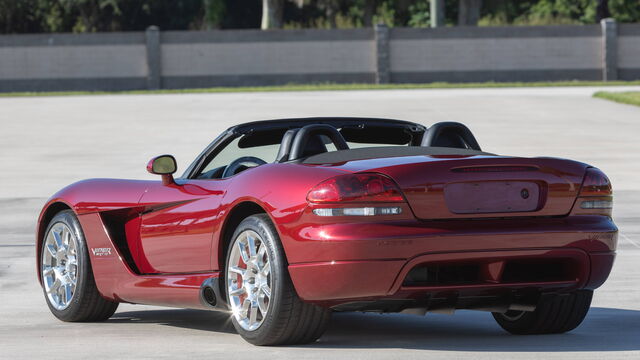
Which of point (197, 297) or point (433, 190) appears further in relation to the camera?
point (197, 297)

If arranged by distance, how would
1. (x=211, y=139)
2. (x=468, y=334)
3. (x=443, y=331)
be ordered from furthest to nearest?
(x=211, y=139)
(x=443, y=331)
(x=468, y=334)

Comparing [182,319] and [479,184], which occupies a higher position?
[479,184]

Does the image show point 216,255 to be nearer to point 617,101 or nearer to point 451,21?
point 617,101

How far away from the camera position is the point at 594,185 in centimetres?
674

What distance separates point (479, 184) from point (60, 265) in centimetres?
293

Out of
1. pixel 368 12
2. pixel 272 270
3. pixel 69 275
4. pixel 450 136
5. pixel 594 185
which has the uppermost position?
pixel 368 12

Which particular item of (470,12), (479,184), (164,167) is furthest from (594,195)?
(470,12)

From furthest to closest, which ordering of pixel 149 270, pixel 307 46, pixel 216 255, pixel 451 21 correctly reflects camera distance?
pixel 451 21 < pixel 307 46 < pixel 149 270 < pixel 216 255

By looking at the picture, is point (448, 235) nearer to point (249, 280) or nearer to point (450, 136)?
point (249, 280)

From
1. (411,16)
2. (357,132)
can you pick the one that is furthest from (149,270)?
(411,16)

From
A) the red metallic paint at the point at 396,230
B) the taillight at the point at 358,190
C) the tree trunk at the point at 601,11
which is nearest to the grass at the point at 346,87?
the tree trunk at the point at 601,11

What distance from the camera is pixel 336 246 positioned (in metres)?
6.17

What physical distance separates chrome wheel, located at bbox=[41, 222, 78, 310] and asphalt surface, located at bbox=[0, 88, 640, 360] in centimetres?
17

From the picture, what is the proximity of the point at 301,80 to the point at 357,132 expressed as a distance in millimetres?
45358
